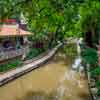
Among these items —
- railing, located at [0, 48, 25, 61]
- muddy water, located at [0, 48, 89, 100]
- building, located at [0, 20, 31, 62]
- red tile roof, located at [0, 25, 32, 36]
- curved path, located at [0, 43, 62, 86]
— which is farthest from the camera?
red tile roof, located at [0, 25, 32, 36]

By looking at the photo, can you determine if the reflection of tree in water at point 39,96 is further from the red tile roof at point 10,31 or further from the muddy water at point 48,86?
the red tile roof at point 10,31

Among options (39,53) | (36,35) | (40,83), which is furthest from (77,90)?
(36,35)

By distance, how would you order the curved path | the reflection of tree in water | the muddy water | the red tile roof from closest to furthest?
the reflection of tree in water < the muddy water < the curved path < the red tile roof

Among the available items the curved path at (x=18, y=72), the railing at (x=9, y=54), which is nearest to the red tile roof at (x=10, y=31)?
the railing at (x=9, y=54)

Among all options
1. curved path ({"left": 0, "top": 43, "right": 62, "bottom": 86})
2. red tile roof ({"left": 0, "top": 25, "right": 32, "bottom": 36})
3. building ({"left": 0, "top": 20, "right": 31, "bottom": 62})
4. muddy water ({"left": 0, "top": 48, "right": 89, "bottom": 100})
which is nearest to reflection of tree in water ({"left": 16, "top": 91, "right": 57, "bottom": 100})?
muddy water ({"left": 0, "top": 48, "right": 89, "bottom": 100})

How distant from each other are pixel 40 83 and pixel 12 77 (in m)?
2.24

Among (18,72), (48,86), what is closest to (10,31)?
(18,72)

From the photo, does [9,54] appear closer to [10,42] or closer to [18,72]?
[18,72]

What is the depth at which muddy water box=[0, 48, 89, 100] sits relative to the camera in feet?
49.4

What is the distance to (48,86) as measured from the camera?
17.7m

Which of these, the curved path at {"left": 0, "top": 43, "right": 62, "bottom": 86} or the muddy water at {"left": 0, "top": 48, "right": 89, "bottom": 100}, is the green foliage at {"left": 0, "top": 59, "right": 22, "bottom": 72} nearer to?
the curved path at {"left": 0, "top": 43, "right": 62, "bottom": 86}

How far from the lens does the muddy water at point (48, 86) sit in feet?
49.4

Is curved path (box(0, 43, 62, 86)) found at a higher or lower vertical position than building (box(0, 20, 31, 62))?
lower

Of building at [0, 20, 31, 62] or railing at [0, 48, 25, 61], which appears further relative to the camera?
building at [0, 20, 31, 62]
